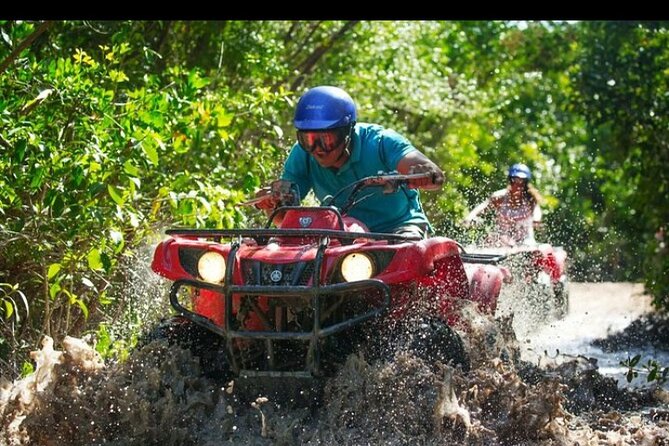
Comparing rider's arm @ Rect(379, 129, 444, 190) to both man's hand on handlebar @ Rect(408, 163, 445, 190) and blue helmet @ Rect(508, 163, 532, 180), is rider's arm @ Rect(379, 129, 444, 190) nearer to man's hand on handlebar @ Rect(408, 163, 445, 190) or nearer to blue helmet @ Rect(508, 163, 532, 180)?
man's hand on handlebar @ Rect(408, 163, 445, 190)

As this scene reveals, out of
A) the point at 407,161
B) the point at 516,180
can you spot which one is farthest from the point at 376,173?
the point at 516,180

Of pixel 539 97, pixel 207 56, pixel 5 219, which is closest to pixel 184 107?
pixel 5 219

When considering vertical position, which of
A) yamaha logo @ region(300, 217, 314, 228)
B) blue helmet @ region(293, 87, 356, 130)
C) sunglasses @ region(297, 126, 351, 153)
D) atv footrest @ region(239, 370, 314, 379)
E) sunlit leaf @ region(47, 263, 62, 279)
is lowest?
atv footrest @ region(239, 370, 314, 379)

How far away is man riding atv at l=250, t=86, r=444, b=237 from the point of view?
694 centimetres

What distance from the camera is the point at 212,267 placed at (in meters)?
6.16

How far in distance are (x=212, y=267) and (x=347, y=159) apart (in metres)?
1.48

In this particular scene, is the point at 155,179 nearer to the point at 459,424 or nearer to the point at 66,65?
the point at 66,65

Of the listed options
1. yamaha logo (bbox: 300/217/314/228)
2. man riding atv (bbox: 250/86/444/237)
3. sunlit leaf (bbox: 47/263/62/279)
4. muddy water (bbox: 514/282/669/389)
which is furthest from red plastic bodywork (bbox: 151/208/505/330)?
muddy water (bbox: 514/282/669/389)

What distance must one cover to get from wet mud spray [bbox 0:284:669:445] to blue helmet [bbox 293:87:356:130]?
4.33ft

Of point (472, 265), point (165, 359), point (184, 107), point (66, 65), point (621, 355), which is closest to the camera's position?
point (165, 359)

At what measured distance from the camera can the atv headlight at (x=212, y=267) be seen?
6137 millimetres

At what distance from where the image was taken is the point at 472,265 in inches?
286

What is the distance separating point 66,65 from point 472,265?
9.09ft

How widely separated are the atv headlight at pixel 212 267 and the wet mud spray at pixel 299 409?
39cm
